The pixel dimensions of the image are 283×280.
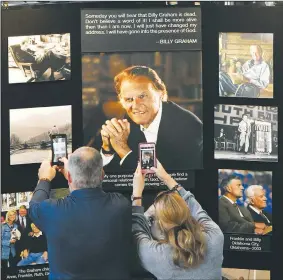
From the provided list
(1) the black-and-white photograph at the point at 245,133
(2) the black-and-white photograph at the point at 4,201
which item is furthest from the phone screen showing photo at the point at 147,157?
(2) the black-and-white photograph at the point at 4,201

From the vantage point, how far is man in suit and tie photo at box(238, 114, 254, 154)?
3.09 meters

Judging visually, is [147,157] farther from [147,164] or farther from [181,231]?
[181,231]

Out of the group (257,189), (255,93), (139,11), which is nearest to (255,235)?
(257,189)

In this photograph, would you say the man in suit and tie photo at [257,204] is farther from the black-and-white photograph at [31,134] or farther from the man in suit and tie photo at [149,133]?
the black-and-white photograph at [31,134]

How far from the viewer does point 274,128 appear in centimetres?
308

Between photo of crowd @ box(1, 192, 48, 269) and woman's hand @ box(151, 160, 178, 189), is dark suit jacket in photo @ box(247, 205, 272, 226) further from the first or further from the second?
photo of crowd @ box(1, 192, 48, 269)

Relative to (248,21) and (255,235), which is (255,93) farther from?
(255,235)

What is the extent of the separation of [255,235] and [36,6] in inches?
72.8

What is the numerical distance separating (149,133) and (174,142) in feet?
0.51

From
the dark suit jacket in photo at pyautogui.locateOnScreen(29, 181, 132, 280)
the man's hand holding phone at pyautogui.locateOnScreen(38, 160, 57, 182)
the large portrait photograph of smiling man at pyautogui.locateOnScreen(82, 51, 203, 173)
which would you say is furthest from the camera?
the large portrait photograph of smiling man at pyautogui.locateOnScreen(82, 51, 203, 173)
